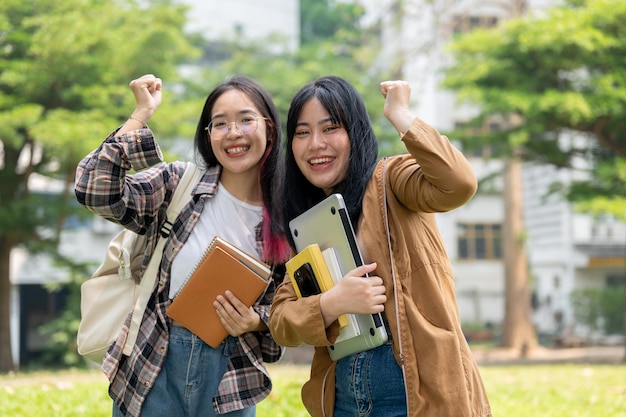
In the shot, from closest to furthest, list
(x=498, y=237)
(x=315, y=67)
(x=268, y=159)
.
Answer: (x=268, y=159), (x=315, y=67), (x=498, y=237)

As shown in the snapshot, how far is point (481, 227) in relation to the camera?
81.3 feet

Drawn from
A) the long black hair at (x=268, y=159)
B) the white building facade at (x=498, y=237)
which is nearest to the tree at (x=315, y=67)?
the white building facade at (x=498, y=237)

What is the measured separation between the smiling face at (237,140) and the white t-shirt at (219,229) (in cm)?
13

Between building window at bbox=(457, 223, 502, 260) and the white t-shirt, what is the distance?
74.8 ft

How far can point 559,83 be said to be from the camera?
11.7m

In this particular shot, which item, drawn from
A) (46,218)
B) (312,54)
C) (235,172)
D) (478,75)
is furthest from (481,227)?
(235,172)

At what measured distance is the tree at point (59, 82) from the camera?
1055 cm

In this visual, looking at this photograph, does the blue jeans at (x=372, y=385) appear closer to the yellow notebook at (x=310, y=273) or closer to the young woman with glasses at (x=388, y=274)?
the young woman with glasses at (x=388, y=274)

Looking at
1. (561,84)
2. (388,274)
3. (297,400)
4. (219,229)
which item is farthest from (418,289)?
(561,84)

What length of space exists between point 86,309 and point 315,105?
110 centimetres

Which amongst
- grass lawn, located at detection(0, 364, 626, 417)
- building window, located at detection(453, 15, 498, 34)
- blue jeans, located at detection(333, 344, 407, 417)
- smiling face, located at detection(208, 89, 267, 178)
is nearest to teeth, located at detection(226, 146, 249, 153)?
smiling face, located at detection(208, 89, 267, 178)

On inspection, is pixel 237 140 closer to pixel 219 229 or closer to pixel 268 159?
pixel 268 159

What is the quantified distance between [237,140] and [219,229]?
321 mm

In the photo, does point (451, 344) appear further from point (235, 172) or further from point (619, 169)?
point (619, 169)
